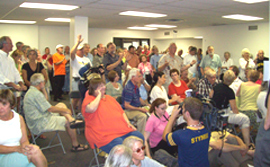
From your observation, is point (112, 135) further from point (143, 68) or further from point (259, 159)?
point (143, 68)

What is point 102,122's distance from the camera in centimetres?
313

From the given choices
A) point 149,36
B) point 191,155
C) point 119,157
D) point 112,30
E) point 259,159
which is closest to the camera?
point 119,157

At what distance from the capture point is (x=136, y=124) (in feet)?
13.9

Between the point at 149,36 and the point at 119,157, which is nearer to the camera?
the point at 119,157

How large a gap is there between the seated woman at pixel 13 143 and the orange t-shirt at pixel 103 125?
64 centimetres

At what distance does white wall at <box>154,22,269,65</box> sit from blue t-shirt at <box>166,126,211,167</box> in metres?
8.61

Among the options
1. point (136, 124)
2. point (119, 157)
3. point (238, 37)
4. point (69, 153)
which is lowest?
point (69, 153)

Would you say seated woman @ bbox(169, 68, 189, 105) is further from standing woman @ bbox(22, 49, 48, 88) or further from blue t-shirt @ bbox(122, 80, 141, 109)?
standing woman @ bbox(22, 49, 48, 88)

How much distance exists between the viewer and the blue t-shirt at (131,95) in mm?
4336

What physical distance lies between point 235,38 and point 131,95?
7.97 m

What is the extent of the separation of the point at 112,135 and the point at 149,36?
12124 mm

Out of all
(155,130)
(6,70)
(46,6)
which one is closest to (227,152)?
(155,130)

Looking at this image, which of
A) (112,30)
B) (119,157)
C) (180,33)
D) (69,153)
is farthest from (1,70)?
(180,33)

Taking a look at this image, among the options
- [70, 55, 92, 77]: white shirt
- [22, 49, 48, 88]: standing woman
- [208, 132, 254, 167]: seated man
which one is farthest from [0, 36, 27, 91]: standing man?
[208, 132, 254, 167]: seated man
